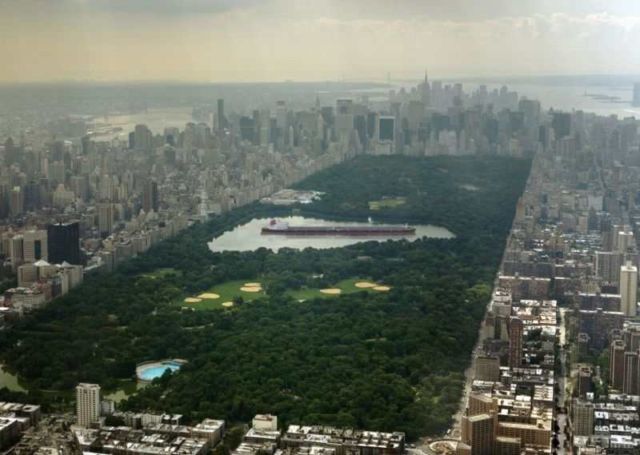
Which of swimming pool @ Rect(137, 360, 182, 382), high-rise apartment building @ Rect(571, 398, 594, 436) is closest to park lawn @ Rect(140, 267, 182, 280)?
swimming pool @ Rect(137, 360, 182, 382)

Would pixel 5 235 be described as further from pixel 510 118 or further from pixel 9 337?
pixel 510 118

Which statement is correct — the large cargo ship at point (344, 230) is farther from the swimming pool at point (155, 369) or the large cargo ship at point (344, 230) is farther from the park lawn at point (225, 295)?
the swimming pool at point (155, 369)

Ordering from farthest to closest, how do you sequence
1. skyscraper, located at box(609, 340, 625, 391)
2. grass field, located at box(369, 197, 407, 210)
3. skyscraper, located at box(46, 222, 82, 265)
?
grass field, located at box(369, 197, 407, 210)
skyscraper, located at box(46, 222, 82, 265)
skyscraper, located at box(609, 340, 625, 391)

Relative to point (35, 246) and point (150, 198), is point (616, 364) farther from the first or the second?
point (150, 198)

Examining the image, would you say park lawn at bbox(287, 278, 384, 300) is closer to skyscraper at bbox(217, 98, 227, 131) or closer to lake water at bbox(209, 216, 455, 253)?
lake water at bbox(209, 216, 455, 253)

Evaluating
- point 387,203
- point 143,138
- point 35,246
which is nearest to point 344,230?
point 387,203

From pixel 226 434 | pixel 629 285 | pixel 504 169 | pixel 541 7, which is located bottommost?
pixel 226 434

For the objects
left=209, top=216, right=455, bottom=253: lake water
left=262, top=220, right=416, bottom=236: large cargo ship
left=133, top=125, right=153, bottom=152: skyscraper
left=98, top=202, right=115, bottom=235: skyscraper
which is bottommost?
left=209, top=216, right=455, bottom=253: lake water

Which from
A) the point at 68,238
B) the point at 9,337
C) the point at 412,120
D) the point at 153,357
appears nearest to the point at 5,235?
the point at 68,238
